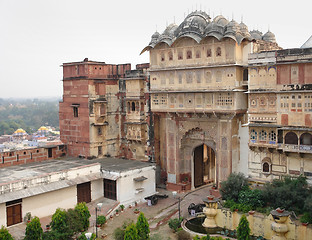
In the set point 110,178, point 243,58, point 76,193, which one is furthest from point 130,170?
point 243,58

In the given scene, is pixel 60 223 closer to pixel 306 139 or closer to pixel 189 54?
pixel 189 54

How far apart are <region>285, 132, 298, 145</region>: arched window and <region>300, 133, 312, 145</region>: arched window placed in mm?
305

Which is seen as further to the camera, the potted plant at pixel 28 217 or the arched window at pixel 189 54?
the arched window at pixel 189 54

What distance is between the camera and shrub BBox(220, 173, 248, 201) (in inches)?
827

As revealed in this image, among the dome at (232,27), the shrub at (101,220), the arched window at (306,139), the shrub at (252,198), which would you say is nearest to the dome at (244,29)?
the dome at (232,27)

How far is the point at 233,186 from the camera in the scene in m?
21.2

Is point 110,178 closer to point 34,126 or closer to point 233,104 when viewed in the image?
point 233,104

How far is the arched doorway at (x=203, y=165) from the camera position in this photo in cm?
2712

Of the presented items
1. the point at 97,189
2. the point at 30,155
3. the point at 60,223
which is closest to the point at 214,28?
the point at 97,189

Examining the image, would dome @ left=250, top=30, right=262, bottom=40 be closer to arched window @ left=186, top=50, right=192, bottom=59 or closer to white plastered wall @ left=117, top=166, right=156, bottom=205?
arched window @ left=186, top=50, right=192, bottom=59

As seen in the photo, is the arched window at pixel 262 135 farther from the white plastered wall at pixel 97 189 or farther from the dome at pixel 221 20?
the white plastered wall at pixel 97 189

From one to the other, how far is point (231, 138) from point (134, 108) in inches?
336

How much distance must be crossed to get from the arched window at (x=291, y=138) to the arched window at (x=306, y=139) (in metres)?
0.30

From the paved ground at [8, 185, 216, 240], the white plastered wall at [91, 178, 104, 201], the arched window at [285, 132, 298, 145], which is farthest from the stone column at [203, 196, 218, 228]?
the white plastered wall at [91, 178, 104, 201]
